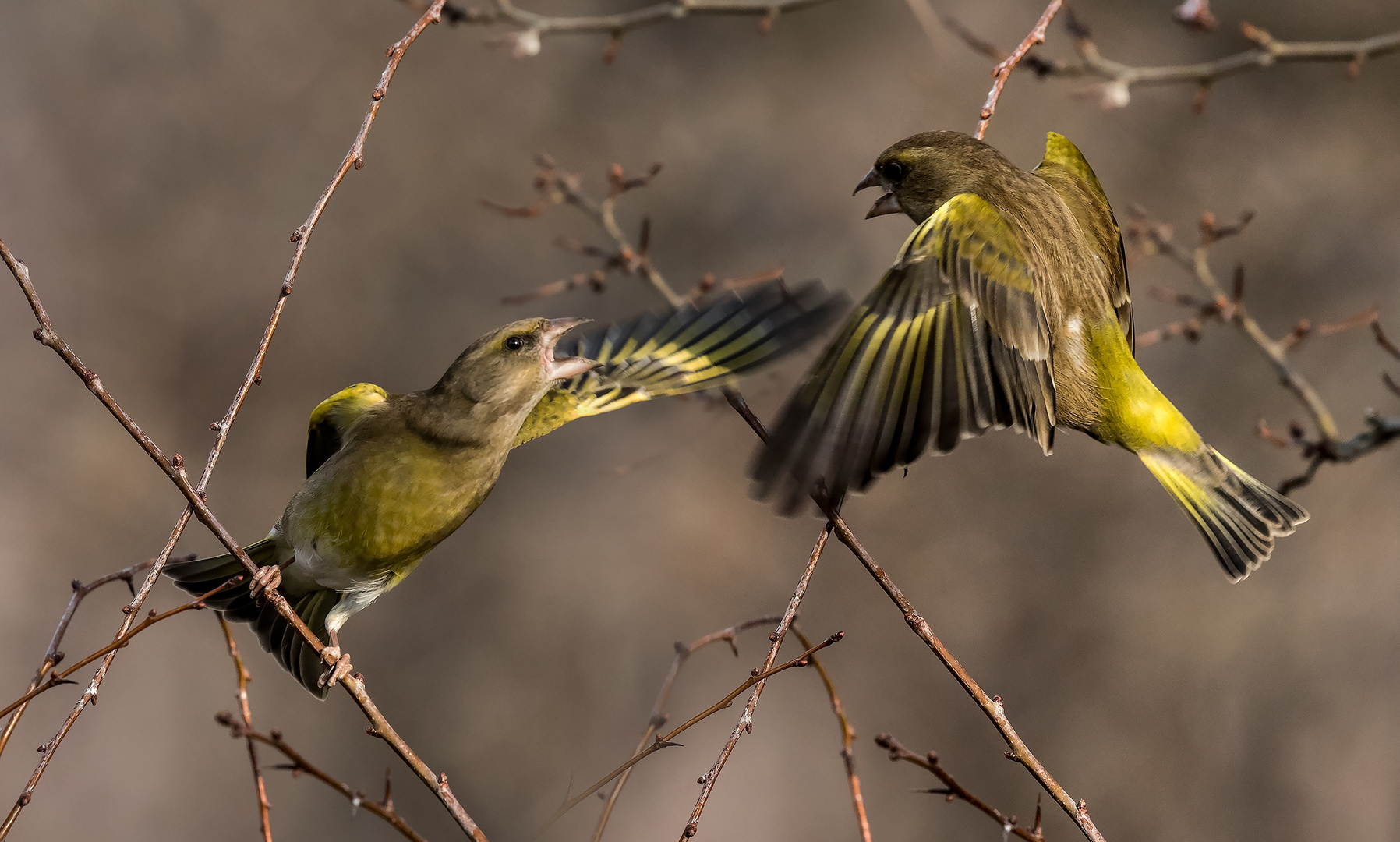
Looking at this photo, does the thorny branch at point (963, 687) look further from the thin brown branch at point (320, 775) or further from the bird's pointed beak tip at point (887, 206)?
the bird's pointed beak tip at point (887, 206)

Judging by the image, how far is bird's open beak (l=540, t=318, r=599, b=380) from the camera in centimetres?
259

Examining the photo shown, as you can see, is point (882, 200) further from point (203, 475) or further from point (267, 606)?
point (203, 475)

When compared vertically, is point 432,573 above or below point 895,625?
above

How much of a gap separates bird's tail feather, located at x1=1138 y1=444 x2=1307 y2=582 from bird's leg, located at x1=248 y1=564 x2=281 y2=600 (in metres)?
2.36

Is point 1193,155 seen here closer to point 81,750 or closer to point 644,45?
point 644,45

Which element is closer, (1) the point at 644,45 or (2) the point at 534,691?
(2) the point at 534,691

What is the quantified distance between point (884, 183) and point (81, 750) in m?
5.70

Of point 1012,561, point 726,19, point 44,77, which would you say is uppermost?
point 44,77

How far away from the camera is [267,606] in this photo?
9.75ft

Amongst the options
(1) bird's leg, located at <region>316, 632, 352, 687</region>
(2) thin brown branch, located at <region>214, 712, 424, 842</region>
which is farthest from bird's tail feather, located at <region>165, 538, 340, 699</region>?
(2) thin brown branch, located at <region>214, 712, 424, 842</region>

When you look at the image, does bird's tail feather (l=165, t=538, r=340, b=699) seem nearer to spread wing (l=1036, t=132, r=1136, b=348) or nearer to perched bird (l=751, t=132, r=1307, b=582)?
perched bird (l=751, t=132, r=1307, b=582)

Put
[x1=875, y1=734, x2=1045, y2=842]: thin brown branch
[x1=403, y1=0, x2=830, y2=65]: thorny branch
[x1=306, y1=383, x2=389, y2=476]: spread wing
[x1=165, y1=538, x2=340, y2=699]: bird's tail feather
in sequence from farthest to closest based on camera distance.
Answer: [x1=403, y1=0, x2=830, y2=65]: thorny branch < [x1=165, y1=538, x2=340, y2=699]: bird's tail feather < [x1=306, y1=383, x2=389, y2=476]: spread wing < [x1=875, y1=734, x2=1045, y2=842]: thin brown branch

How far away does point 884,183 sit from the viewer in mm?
3385

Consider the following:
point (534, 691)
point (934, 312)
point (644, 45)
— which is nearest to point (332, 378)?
point (534, 691)
